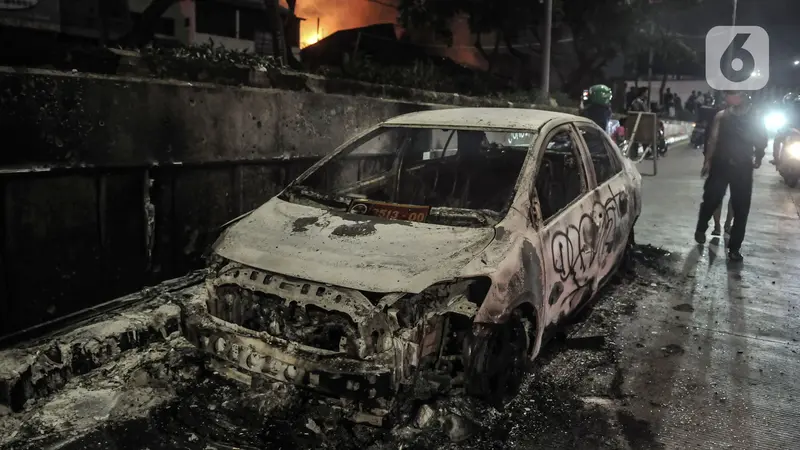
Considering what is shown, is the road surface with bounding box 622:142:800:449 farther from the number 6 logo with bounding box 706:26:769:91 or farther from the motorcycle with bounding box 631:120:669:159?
the number 6 logo with bounding box 706:26:769:91

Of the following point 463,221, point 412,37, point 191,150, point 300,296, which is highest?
point 412,37

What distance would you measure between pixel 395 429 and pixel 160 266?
2758 mm

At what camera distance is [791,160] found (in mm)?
12234

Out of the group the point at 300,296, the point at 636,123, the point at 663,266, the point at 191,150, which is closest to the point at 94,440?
the point at 300,296

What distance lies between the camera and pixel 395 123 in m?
4.57

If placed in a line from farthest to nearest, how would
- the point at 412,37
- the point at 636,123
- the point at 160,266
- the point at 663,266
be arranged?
the point at 412,37, the point at 636,123, the point at 663,266, the point at 160,266

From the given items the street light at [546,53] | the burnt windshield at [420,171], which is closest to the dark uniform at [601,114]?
the street light at [546,53]

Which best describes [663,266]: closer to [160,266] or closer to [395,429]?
[395,429]

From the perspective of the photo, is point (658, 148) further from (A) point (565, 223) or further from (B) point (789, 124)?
(A) point (565, 223)

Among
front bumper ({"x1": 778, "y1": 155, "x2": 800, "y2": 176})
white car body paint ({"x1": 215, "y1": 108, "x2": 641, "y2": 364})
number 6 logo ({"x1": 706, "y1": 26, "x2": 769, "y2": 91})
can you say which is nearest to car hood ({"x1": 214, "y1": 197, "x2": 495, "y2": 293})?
white car body paint ({"x1": 215, "y1": 108, "x2": 641, "y2": 364})

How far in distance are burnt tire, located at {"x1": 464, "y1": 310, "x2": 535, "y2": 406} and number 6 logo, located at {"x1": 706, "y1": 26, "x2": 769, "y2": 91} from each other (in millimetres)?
28978

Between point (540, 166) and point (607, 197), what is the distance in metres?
1.09

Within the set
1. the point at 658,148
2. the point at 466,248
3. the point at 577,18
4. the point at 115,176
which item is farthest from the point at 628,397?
the point at 577,18

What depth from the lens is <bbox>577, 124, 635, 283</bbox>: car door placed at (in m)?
4.55
